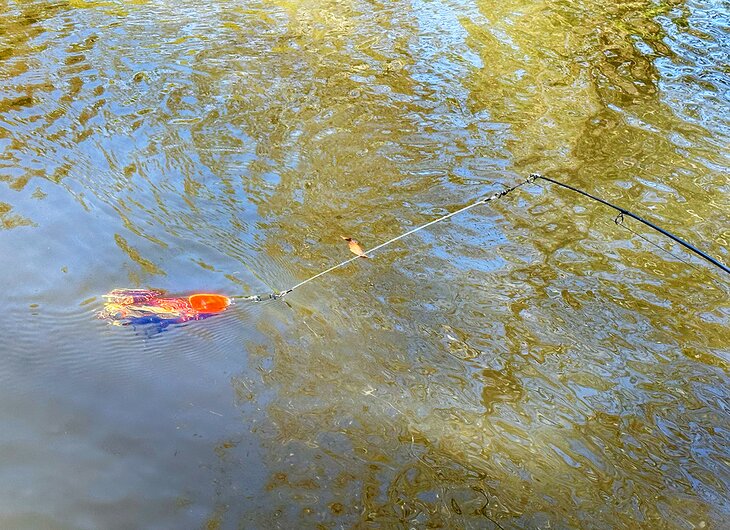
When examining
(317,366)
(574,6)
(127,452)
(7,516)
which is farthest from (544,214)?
(574,6)

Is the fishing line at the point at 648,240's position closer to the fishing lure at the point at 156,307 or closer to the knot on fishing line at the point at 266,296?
the knot on fishing line at the point at 266,296

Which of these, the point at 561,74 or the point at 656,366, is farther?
the point at 561,74

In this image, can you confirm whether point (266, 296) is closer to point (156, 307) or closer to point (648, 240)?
point (156, 307)

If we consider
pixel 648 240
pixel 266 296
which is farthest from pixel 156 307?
pixel 648 240

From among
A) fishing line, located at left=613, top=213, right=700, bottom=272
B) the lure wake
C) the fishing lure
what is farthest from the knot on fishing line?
fishing line, located at left=613, top=213, right=700, bottom=272

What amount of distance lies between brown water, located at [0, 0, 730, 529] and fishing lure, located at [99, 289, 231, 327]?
79 mm

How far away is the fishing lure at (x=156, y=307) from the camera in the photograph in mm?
3299

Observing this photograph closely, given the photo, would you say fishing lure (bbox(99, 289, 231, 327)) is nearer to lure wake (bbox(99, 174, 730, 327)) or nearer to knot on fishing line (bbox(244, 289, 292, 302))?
lure wake (bbox(99, 174, 730, 327))

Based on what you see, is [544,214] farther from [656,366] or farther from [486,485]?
[486,485]

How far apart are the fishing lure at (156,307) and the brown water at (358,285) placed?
79 mm

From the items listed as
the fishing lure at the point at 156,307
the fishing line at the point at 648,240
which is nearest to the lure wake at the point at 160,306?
the fishing lure at the point at 156,307

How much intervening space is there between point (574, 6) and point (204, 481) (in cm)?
793

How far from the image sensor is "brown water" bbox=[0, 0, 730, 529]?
2.71 metres

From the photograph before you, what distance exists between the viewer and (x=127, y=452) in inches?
107
